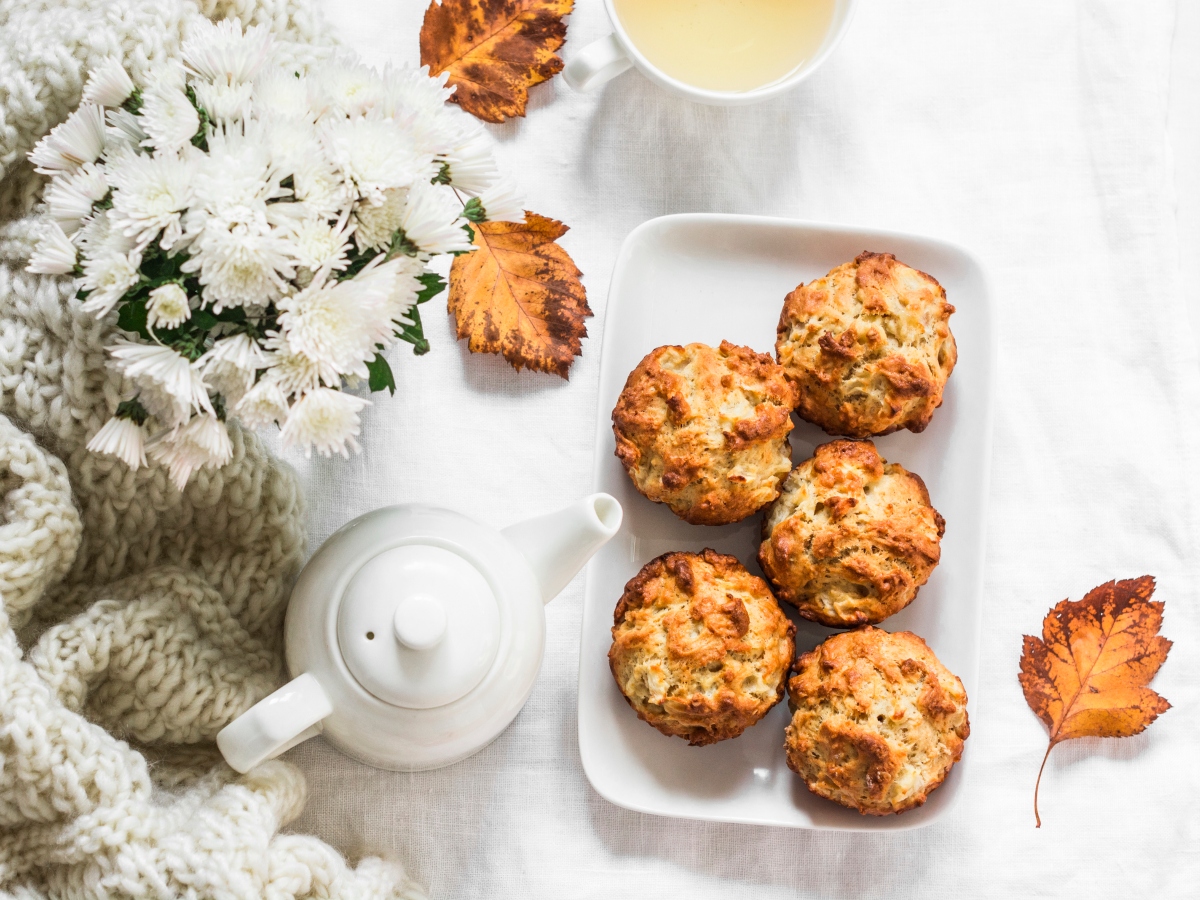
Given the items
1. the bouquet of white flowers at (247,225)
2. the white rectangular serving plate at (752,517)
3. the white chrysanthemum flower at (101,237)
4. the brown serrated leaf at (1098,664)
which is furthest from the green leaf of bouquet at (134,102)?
the brown serrated leaf at (1098,664)

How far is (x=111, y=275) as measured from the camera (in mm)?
806

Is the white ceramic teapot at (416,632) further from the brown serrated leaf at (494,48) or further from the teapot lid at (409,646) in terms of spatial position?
the brown serrated leaf at (494,48)

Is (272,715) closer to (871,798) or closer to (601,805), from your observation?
(601,805)

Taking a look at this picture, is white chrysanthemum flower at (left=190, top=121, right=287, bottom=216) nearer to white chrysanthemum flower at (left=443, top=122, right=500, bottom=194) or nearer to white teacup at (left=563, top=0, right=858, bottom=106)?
white chrysanthemum flower at (left=443, top=122, right=500, bottom=194)

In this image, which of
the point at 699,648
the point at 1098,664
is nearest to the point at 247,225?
the point at 699,648

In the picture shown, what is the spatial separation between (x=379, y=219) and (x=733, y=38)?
25.0 inches

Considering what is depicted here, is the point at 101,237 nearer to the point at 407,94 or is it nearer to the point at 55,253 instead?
the point at 55,253

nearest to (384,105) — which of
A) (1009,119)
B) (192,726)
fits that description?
(192,726)

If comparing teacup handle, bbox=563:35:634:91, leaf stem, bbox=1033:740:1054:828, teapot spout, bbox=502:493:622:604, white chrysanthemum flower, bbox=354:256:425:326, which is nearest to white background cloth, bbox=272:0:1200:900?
leaf stem, bbox=1033:740:1054:828

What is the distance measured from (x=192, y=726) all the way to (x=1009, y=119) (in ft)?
3.93

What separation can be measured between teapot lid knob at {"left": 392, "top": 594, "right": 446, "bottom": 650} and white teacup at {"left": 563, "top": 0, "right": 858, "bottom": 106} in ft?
2.11

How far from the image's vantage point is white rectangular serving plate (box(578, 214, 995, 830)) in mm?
1238

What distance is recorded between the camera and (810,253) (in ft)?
4.32

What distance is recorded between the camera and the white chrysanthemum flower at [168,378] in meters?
0.81
